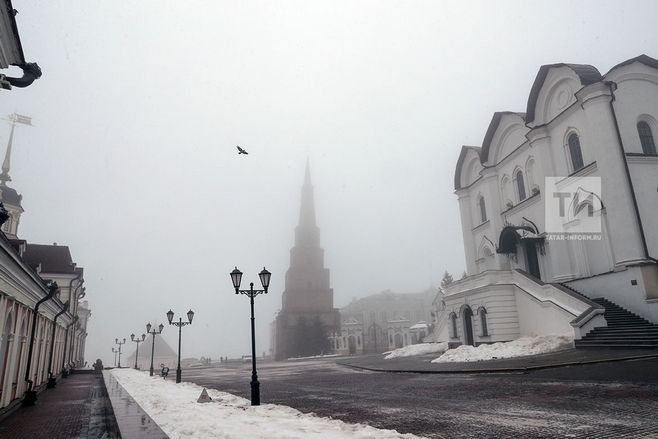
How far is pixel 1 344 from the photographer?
11.9m

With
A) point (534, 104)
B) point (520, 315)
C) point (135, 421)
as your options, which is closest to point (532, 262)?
point (520, 315)

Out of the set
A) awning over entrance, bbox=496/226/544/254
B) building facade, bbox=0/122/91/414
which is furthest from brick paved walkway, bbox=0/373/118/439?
awning over entrance, bbox=496/226/544/254

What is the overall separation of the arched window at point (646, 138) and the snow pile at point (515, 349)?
12007mm

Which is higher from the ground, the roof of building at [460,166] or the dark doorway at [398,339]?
the roof of building at [460,166]

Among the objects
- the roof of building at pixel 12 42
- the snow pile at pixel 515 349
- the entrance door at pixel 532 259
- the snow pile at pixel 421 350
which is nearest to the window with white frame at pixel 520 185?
the entrance door at pixel 532 259

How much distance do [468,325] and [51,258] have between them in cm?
3958

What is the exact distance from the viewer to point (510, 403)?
9.14m

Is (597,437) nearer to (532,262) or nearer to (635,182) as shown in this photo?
(635,182)

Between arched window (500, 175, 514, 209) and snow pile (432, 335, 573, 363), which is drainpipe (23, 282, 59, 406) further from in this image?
arched window (500, 175, 514, 209)

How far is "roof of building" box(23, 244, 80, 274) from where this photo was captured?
4159cm

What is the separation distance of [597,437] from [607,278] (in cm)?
2109

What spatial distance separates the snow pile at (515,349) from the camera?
2095cm

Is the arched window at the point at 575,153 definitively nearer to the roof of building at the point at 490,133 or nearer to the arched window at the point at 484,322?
the roof of building at the point at 490,133

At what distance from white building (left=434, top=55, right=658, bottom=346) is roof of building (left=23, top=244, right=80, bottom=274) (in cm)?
3610
